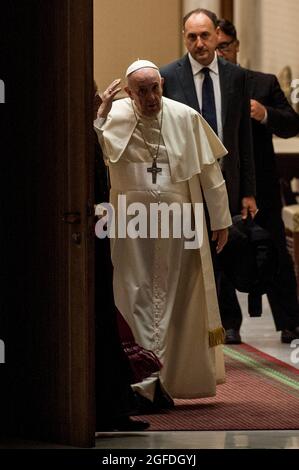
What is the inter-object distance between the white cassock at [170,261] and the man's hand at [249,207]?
1122mm

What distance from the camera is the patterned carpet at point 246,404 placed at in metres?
6.88

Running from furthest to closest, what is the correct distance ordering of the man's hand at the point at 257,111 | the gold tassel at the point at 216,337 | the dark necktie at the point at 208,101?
the man's hand at the point at 257,111 < the dark necktie at the point at 208,101 < the gold tassel at the point at 216,337

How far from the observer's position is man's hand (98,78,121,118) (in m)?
7.11

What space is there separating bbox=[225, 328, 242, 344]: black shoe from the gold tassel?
2032 mm

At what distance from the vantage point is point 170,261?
7.70 metres

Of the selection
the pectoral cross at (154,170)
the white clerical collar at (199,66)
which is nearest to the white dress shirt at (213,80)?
the white clerical collar at (199,66)

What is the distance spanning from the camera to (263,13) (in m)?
15.3

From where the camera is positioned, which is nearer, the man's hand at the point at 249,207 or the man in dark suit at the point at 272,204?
the man's hand at the point at 249,207

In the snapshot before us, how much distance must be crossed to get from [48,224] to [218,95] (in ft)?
10.1

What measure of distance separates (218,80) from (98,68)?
6118 mm

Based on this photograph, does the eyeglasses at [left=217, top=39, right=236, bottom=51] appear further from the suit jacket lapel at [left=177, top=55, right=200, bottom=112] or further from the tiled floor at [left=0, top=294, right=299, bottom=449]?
the tiled floor at [left=0, top=294, right=299, bottom=449]

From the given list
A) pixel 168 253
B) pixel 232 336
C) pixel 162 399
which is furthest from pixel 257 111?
pixel 162 399

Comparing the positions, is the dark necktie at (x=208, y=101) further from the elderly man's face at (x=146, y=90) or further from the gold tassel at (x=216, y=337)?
the gold tassel at (x=216, y=337)

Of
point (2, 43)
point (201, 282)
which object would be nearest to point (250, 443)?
point (201, 282)
